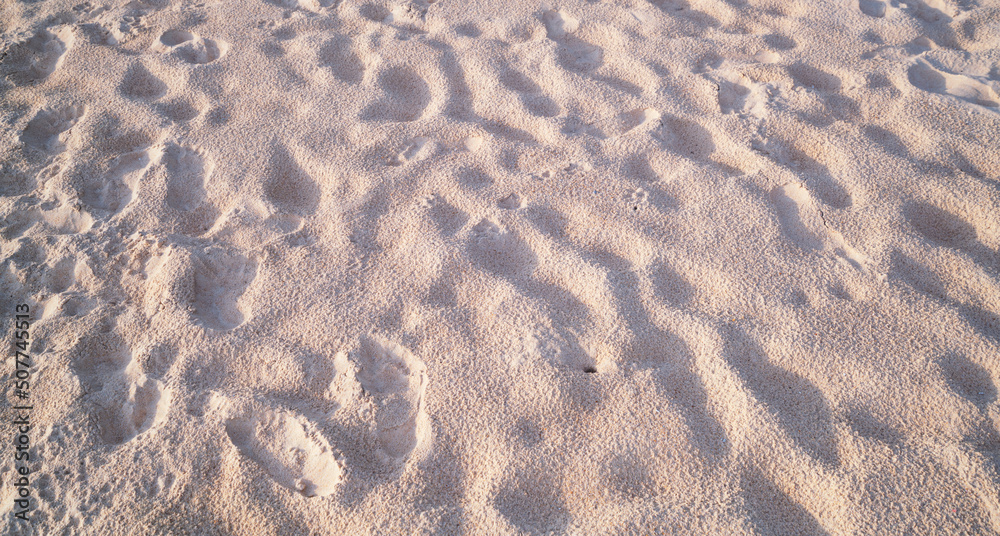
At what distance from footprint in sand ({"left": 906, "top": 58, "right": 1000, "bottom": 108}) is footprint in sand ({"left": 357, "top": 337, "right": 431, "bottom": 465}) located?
1.84 metres

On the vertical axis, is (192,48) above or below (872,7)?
below

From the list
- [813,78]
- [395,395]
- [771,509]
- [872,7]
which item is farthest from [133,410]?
[872,7]

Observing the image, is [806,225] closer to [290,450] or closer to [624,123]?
[624,123]

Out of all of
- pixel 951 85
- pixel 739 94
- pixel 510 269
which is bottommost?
pixel 510 269

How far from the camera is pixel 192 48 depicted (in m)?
2.03

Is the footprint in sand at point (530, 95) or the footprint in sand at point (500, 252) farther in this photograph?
the footprint in sand at point (530, 95)

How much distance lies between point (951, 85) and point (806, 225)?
0.88 metres

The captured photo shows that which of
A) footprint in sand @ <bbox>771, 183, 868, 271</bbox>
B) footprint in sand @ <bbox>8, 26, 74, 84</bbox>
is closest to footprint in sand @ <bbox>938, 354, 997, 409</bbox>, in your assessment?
footprint in sand @ <bbox>771, 183, 868, 271</bbox>

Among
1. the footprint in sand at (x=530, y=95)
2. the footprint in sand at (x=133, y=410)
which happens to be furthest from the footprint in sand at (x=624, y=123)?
the footprint in sand at (x=133, y=410)

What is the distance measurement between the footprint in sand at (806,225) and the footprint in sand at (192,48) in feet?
6.42

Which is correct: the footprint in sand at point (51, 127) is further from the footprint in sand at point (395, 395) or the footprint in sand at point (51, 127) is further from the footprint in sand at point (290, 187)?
the footprint in sand at point (395, 395)

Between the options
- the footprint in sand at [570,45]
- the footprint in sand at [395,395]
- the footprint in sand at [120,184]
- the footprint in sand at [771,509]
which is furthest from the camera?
the footprint in sand at [570,45]

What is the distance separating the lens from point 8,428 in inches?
45.4

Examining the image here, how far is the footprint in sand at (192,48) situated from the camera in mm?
2004
